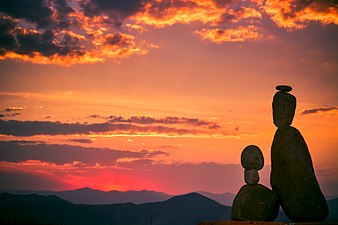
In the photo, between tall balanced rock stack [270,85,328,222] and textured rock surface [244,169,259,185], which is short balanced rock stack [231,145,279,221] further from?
tall balanced rock stack [270,85,328,222]

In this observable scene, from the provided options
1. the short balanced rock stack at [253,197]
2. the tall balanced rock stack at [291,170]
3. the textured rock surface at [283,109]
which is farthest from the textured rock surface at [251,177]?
the textured rock surface at [283,109]

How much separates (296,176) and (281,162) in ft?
4.05

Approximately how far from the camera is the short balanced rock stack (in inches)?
926

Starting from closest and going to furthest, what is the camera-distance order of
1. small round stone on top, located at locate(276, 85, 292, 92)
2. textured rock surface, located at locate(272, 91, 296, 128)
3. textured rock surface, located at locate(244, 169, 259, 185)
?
textured rock surface, located at locate(272, 91, 296, 128), small round stone on top, located at locate(276, 85, 292, 92), textured rock surface, located at locate(244, 169, 259, 185)

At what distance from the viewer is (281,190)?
2317 cm

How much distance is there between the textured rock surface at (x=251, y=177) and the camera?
24.9 m

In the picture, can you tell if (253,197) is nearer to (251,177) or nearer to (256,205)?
(256,205)

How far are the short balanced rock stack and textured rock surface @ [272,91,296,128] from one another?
2.28 meters

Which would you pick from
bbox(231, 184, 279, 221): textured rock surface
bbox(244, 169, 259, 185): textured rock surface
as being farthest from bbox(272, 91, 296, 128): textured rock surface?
bbox(231, 184, 279, 221): textured rock surface

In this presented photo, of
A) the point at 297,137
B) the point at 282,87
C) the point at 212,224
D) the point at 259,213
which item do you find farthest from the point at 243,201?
the point at 282,87

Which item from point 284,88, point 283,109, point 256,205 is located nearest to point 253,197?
point 256,205

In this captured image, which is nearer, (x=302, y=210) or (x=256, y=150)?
(x=302, y=210)

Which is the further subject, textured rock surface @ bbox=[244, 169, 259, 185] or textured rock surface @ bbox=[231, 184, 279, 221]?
textured rock surface @ bbox=[244, 169, 259, 185]

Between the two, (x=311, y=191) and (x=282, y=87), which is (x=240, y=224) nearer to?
(x=311, y=191)
